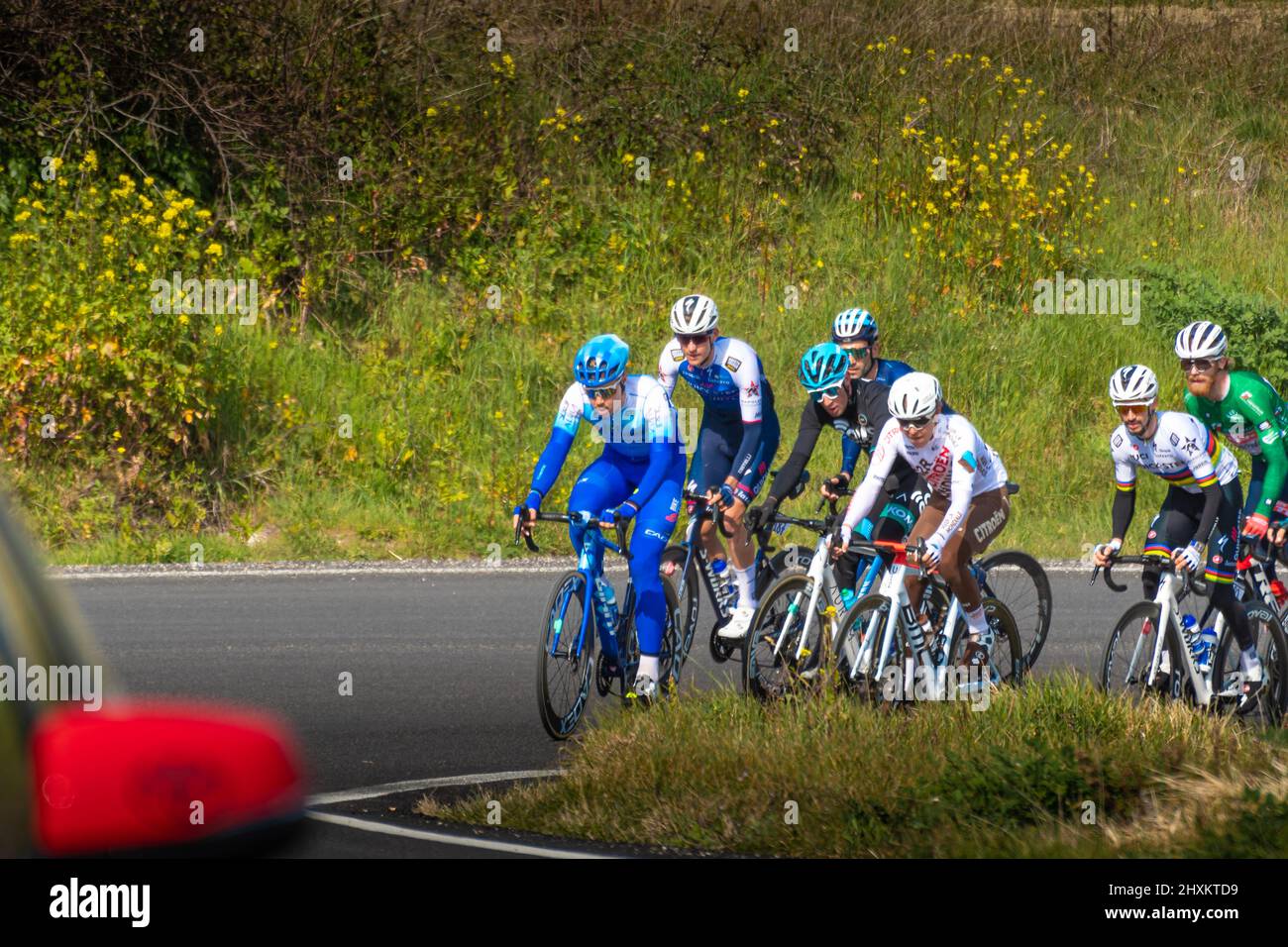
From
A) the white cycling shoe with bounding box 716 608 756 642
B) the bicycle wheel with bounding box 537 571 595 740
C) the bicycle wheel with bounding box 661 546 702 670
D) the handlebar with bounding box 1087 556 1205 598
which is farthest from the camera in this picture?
the bicycle wheel with bounding box 661 546 702 670

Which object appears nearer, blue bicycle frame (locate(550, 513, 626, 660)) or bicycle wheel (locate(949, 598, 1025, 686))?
blue bicycle frame (locate(550, 513, 626, 660))

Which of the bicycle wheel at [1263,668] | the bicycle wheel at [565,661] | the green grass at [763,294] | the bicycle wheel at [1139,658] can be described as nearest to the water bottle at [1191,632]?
the bicycle wheel at [1263,668]

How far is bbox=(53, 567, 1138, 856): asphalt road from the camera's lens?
29.5ft

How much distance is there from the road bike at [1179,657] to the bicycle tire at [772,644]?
1535mm

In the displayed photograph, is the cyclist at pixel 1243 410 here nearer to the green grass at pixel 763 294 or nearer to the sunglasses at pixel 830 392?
the sunglasses at pixel 830 392

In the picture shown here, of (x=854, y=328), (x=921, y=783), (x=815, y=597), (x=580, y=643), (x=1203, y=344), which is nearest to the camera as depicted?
(x=921, y=783)

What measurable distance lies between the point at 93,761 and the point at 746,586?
8768 millimetres

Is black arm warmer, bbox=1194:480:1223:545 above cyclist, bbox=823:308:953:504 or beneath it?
beneath

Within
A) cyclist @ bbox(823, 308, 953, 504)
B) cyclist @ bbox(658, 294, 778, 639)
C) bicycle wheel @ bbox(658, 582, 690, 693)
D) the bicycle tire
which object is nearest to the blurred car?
the bicycle tire

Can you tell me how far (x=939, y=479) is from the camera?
31.8ft

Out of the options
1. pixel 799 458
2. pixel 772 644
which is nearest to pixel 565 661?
pixel 772 644

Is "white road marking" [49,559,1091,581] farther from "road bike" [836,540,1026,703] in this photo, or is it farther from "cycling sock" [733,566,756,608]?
"road bike" [836,540,1026,703]

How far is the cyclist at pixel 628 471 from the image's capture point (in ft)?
30.5

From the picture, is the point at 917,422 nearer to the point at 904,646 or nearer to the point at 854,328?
the point at 904,646
